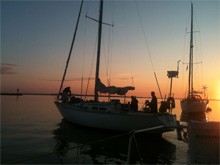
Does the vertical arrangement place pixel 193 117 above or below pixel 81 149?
above

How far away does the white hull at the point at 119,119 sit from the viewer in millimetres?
17906

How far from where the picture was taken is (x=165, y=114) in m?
18.5

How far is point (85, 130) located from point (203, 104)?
106 feet

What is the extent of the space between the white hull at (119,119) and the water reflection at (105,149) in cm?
74

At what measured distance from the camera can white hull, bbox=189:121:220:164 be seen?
6676mm

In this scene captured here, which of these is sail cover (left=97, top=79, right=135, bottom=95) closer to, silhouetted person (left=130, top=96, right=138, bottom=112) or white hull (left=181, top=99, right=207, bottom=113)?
silhouetted person (left=130, top=96, right=138, bottom=112)

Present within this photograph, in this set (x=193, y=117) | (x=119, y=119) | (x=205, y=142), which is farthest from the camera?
(x=193, y=117)

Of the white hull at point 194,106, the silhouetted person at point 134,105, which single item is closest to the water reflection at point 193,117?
the white hull at point 194,106

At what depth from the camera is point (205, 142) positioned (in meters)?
6.75

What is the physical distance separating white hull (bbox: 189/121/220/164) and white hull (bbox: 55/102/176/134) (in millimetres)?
10683

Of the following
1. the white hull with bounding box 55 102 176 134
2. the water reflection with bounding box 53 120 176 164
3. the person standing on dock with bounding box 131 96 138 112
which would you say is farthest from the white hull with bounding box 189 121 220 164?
the person standing on dock with bounding box 131 96 138 112

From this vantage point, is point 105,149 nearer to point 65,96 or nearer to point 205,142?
point 205,142

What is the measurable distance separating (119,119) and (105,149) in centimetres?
→ 374

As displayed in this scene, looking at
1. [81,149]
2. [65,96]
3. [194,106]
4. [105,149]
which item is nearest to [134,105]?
[105,149]
